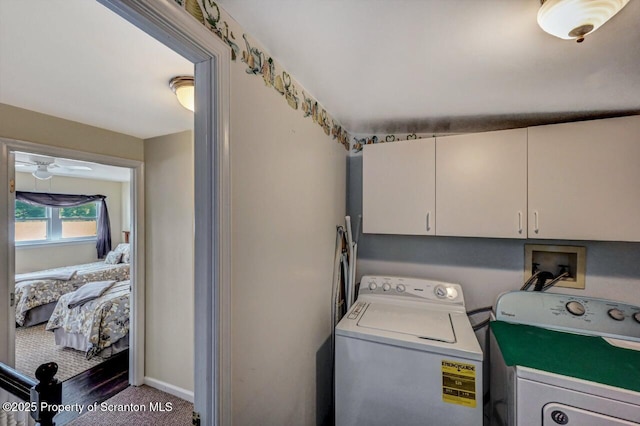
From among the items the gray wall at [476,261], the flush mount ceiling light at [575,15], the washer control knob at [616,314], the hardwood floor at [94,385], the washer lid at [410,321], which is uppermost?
the flush mount ceiling light at [575,15]

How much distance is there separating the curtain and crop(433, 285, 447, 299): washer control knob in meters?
6.87

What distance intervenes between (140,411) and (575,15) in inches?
134

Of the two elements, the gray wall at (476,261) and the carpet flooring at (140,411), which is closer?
the gray wall at (476,261)

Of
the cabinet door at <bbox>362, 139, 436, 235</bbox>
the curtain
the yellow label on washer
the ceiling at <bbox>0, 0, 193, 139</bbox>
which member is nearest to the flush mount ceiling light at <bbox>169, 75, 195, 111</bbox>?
the ceiling at <bbox>0, 0, 193, 139</bbox>

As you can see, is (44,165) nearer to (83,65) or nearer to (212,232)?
(83,65)

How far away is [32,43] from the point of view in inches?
42.3

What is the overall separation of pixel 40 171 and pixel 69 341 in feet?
7.70

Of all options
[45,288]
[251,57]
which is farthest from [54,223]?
[251,57]

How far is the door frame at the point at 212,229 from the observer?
2.57 feet

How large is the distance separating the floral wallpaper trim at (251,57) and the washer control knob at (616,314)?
6.38 ft

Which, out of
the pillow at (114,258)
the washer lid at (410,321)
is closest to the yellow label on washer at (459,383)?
the washer lid at (410,321)

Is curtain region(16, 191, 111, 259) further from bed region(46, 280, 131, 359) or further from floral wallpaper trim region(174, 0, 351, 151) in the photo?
floral wallpaper trim region(174, 0, 351, 151)

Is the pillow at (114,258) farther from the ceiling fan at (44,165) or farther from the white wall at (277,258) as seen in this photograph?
the white wall at (277,258)

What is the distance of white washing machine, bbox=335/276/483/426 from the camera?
48.0 inches
